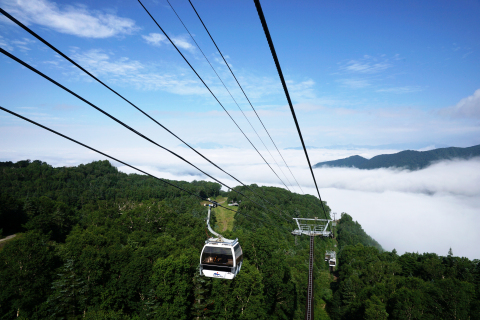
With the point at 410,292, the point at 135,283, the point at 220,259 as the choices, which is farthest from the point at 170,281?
the point at 410,292

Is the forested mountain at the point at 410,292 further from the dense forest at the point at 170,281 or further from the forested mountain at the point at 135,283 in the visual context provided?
the forested mountain at the point at 135,283

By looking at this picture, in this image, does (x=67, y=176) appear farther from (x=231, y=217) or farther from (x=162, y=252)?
(x=162, y=252)

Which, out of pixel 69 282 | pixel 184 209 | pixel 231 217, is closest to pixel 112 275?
pixel 69 282

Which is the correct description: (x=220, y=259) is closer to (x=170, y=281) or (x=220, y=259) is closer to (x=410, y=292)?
(x=170, y=281)

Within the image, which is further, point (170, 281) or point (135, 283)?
point (135, 283)

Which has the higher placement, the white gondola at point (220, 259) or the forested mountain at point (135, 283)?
the white gondola at point (220, 259)

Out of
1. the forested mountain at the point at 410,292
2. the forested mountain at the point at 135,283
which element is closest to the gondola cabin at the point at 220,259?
the forested mountain at the point at 135,283

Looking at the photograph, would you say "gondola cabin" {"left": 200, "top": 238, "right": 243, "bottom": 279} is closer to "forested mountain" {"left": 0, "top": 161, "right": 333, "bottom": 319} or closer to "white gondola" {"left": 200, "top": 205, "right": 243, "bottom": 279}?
"white gondola" {"left": 200, "top": 205, "right": 243, "bottom": 279}

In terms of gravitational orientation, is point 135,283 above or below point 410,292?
above
